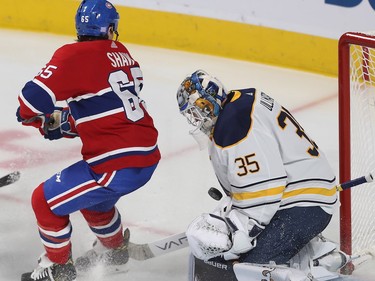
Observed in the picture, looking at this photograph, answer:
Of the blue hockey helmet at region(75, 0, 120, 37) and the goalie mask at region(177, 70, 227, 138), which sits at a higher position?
the blue hockey helmet at region(75, 0, 120, 37)

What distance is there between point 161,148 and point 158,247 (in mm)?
1410

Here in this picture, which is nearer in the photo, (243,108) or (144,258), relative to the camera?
(243,108)

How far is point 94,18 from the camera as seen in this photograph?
3166 mm

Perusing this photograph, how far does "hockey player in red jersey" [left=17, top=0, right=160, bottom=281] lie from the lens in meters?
3.05

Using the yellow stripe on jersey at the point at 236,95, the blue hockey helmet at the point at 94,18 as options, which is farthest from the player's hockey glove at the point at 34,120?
the yellow stripe on jersey at the point at 236,95

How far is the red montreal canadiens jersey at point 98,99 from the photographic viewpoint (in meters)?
3.03

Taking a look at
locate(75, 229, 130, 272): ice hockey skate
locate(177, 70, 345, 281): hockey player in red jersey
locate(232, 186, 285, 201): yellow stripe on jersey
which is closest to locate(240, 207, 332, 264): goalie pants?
locate(177, 70, 345, 281): hockey player in red jersey

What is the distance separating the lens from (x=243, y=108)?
284 cm

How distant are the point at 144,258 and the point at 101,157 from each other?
50 centimetres

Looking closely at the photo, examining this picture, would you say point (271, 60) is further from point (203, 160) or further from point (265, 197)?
point (265, 197)

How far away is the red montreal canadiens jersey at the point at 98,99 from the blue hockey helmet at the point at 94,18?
2.0 inches

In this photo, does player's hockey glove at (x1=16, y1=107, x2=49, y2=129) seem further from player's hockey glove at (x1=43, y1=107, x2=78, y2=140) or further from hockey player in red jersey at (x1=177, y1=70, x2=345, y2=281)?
hockey player in red jersey at (x1=177, y1=70, x2=345, y2=281)

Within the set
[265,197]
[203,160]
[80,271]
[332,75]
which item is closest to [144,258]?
[80,271]

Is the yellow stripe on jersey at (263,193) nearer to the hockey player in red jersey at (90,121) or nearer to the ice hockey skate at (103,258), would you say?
the hockey player in red jersey at (90,121)
